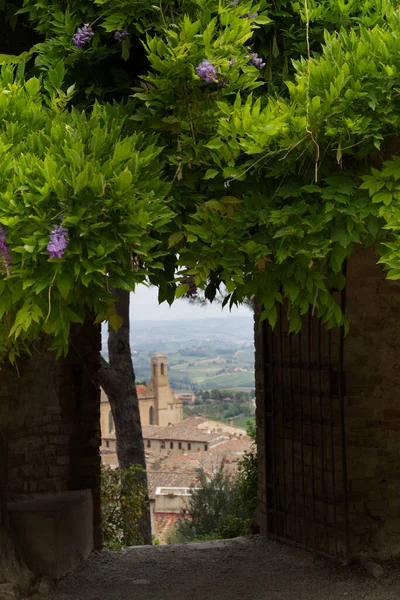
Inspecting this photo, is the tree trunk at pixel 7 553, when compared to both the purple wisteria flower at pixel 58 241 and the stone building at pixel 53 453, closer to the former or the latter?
the stone building at pixel 53 453

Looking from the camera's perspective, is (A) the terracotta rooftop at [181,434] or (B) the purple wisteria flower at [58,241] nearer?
(B) the purple wisteria flower at [58,241]

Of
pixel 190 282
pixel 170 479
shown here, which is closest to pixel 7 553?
pixel 190 282

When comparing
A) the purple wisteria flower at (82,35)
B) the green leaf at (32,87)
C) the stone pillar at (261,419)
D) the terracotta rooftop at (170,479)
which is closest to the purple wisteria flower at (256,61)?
the purple wisteria flower at (82,35)

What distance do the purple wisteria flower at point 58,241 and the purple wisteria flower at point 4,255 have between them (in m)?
0.19

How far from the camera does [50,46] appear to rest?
3.75 meters

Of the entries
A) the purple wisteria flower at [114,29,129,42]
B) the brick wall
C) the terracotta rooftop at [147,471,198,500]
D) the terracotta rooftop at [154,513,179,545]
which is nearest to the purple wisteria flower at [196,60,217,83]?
the purple wisteria flower at [114,29,129,42]

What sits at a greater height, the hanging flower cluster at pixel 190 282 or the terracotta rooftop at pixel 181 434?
the hanging flower cluster at pixel 190 282

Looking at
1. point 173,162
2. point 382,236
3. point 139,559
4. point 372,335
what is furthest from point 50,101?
point 139,559

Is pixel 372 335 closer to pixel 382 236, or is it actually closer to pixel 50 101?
pixel 382 236

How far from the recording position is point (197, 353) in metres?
58.2

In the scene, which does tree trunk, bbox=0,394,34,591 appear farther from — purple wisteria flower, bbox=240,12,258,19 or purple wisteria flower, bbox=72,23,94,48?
purple wisteria flower, bbox=240,12,258,19

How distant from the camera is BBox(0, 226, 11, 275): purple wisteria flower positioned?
3150 mm

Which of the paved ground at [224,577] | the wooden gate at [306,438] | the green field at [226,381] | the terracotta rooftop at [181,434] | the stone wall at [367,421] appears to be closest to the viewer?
the paved ground at [224,577]

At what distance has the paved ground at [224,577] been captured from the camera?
241 inches
